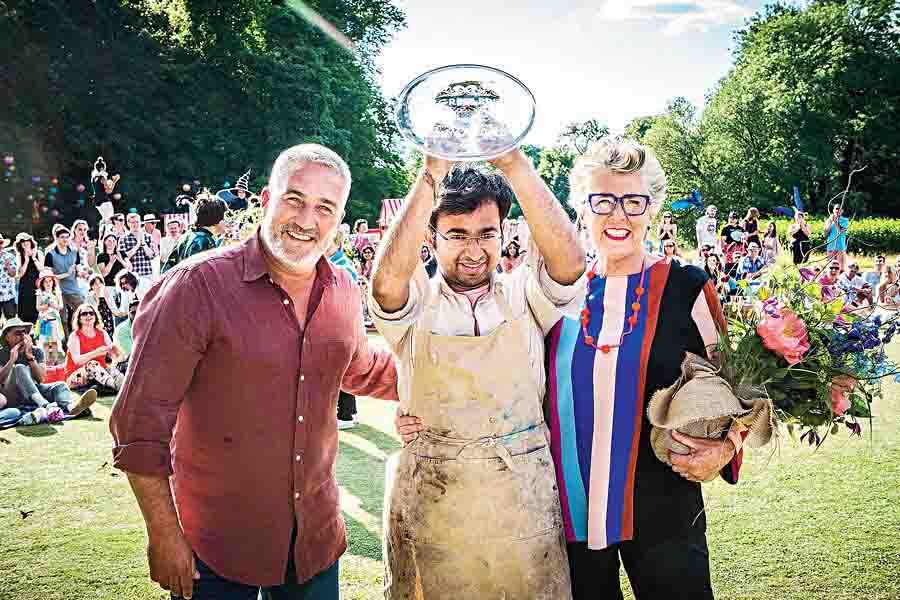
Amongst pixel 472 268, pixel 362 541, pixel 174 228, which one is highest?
pixel 174 228

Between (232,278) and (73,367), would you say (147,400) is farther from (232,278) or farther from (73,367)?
(73,367)

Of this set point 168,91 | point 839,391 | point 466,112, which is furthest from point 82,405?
point 168,91

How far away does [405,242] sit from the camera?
2.12 meters

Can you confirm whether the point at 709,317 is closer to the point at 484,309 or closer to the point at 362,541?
the point at 484,309

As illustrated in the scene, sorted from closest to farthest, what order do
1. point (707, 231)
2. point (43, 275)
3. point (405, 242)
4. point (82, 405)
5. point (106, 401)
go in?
point (405, 242), point (82, 405), point (106, 401), point (43, 275), point (707, 231)

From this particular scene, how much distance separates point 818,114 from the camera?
4069 cm

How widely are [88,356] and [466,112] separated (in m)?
8.51

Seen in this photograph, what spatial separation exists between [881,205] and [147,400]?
46784 mm

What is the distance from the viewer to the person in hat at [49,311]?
971cm

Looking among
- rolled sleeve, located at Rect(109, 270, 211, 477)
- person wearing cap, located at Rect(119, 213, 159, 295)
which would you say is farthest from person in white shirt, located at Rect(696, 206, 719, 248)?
rolled sleeve, located at Rect(109, 270, 211, 477)

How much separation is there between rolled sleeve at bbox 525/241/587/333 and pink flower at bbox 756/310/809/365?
0.63 m

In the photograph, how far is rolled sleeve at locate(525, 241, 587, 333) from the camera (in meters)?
2.28

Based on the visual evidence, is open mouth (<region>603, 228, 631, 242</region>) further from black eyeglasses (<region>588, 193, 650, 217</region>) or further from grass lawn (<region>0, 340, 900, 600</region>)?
grass lawn (<region>0, 340, 900, 600</region>)

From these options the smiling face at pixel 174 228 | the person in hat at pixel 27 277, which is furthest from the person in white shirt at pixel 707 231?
the person in hat at pixel 27 277
